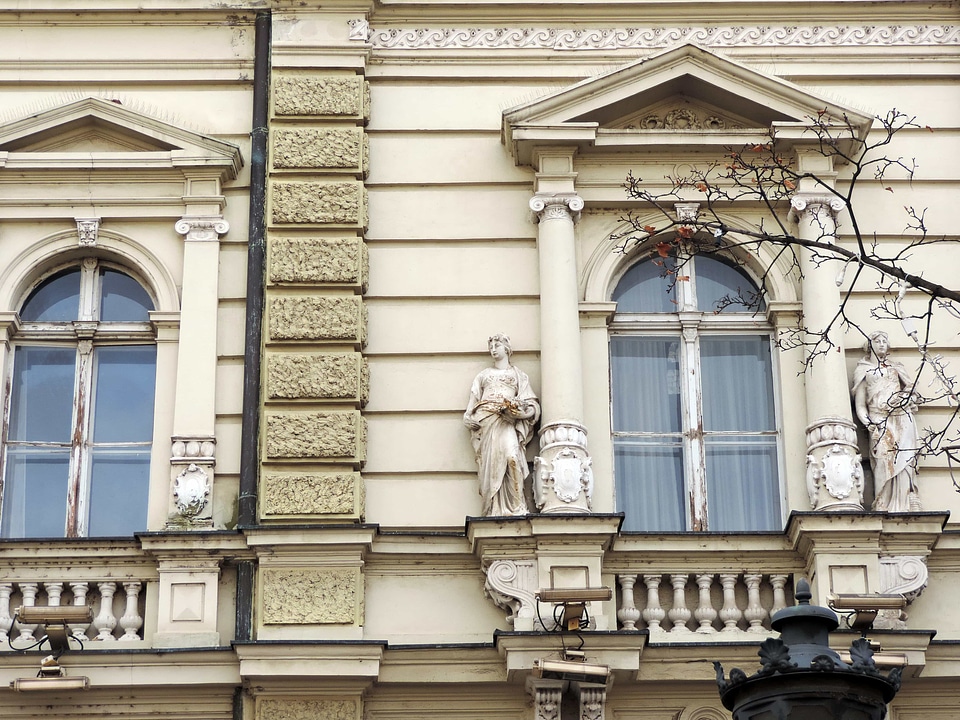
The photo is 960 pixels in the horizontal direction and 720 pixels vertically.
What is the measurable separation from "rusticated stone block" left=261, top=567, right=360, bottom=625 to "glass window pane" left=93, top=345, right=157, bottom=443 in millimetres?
1938

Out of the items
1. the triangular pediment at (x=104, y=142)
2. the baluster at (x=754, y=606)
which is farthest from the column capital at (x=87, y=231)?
the baluster at (x=754, y=606)

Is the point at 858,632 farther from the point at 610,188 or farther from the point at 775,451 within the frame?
the point at 610,188

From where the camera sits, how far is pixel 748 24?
17047 mm

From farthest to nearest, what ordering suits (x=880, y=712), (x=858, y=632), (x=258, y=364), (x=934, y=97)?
(x=934, y=97) < (x=258, y=364) < (x=858, y=632) < (x=880, y=712)

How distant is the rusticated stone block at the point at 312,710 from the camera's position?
14.2 m

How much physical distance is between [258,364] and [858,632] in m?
5.21

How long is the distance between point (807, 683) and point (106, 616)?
7461 mm

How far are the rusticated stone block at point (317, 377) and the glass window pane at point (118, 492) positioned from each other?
127cm

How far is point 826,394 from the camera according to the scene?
50.5ft

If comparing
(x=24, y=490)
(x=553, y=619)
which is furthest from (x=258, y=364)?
(x=553, y=619)

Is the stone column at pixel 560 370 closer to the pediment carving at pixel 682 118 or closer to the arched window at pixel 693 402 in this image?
the arched window at pixel 693 402

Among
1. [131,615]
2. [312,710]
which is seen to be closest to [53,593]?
[131,615]

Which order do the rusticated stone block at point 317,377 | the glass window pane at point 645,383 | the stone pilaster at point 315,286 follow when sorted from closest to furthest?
the stone pilaster at point 315,286, the rusticated stone block at point 317,377, the glass window pane at point 645,383

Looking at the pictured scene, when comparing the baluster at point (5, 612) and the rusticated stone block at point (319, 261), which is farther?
the rusticated stone block at point (319, 261)
